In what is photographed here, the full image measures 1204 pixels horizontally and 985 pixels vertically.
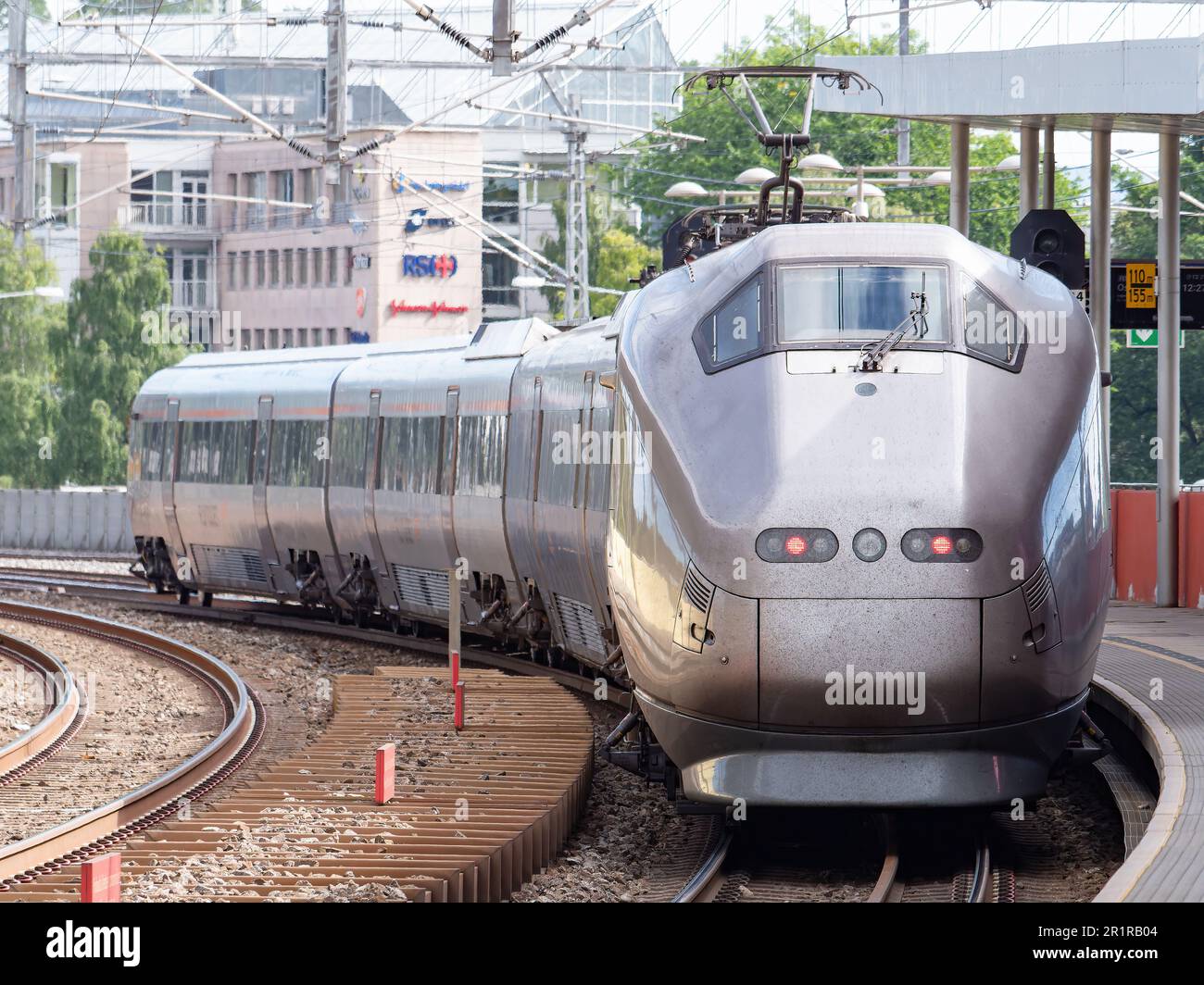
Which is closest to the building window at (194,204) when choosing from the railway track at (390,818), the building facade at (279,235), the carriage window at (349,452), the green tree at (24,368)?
the building facade at (279,235)

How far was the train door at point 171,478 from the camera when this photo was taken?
29375 mm

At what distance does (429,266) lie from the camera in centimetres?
7412

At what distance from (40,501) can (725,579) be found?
3883cm

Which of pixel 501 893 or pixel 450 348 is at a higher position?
pixel 450 348

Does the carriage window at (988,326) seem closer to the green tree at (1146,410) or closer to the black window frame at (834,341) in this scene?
the black window frame at (834,341)

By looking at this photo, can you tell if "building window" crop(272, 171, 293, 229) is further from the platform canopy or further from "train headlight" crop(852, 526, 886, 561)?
"train headlight" crop(852, 526, 886, 561)

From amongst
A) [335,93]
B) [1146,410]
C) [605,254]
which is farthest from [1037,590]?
[1146,410]

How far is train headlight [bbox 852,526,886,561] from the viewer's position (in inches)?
374

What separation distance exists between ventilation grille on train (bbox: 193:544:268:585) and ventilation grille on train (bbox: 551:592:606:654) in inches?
421

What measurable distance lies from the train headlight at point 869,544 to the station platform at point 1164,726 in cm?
172

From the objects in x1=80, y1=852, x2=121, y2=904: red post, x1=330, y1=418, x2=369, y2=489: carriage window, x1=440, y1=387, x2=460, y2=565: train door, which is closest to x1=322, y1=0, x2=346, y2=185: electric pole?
x1=330, y1=418, x2=369, y2=489: carriage window

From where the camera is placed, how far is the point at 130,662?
890 inches
